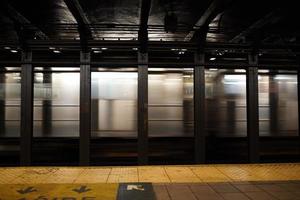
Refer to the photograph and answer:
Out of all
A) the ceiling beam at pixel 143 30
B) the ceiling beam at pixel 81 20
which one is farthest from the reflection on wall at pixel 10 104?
the ceiling beam at pixel 143 30

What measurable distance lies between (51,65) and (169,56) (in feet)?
12.3

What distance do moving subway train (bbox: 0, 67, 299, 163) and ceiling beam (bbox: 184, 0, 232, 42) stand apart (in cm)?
125

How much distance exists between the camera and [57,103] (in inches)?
362

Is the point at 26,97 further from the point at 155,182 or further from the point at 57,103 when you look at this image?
the point at 155,182

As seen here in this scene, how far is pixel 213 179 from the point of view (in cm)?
725

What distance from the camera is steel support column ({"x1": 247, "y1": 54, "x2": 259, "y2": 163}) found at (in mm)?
9195

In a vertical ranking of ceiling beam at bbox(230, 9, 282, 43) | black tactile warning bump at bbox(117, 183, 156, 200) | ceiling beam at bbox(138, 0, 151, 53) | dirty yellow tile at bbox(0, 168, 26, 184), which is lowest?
black tactile warning bump at bbox(117, 183, 156, 200)

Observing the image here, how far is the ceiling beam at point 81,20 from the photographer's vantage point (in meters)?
7.19

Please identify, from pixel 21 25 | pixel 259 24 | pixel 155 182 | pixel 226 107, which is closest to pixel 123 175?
pixel 155 182

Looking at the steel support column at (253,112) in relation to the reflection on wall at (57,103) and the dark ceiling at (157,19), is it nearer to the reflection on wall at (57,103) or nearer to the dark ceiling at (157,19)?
the dark ceiling at (157,19)

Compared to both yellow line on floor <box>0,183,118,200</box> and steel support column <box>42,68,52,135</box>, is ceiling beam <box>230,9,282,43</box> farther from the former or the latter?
steel support column <box>42,68,52,135</box>

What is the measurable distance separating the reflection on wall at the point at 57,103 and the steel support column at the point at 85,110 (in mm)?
420

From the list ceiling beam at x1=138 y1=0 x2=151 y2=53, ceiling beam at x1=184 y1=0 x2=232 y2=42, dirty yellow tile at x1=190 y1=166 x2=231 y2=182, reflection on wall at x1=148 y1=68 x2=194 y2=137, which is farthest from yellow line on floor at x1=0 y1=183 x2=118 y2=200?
ceiling beam at x1=184 y1=0 x2=232 y2=42

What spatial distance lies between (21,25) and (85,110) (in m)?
2.98
